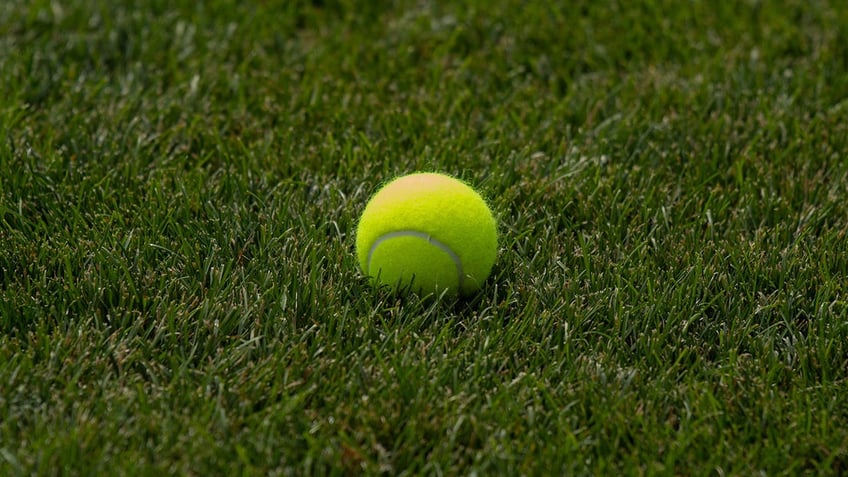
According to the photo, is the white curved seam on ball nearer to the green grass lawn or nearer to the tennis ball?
the tennis ball

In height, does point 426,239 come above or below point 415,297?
above

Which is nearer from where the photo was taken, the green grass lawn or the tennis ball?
the green grass lawn

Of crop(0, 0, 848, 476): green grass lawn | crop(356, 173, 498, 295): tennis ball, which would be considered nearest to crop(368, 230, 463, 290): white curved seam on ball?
crop(356, 173, 498, 295): tennis ball

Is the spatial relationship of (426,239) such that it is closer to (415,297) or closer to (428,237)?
(428,237)

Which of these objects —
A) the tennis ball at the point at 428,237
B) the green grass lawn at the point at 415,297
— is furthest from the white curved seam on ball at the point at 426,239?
the green grass lawn at the point at 415,297

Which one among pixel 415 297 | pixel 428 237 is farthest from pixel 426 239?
pixel 415 297
